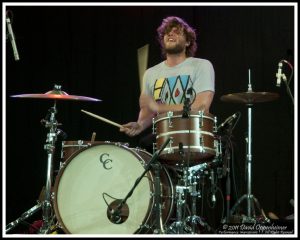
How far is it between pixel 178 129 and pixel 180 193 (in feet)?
1.58

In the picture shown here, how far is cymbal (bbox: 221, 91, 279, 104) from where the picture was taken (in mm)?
4965

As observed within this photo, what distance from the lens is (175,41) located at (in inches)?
190

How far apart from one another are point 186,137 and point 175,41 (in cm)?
137

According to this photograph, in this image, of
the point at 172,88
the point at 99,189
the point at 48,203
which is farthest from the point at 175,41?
the point at 48,203

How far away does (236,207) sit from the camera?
16.4 ft

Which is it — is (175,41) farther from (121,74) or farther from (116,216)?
(116,216)

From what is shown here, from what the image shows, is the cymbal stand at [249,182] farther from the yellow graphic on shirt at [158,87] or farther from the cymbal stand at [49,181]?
the cymbal stand at [49,181]

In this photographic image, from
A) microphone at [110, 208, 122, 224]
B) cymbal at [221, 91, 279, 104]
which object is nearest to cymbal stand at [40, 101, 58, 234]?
microphone at [110, 208, 122, 224]

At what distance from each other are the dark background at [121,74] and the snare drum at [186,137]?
163 cm

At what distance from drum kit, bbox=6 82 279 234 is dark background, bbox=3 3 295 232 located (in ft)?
4.80

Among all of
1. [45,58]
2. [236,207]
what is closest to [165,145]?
[236,207]

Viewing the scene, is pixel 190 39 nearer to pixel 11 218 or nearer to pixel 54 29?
pixel 54 29

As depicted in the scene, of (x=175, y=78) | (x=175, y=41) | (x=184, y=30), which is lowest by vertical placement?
(x=175, y=78)

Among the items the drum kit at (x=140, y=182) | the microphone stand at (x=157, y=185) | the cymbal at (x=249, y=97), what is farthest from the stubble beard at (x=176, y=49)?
the microphone stand at (x=157, y=185)
